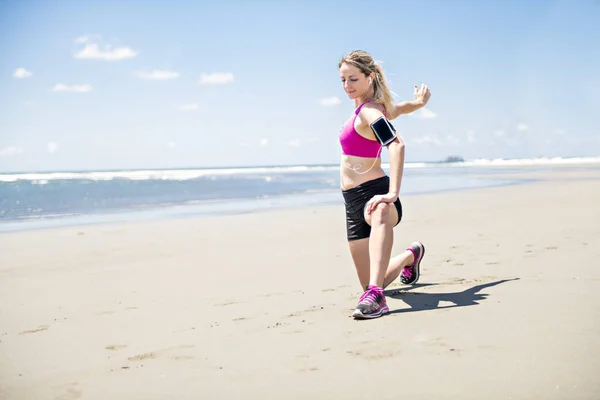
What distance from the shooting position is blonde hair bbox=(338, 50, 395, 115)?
3.99m

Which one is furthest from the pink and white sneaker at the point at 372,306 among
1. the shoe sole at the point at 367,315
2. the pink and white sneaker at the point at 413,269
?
the pink and white sneaker at the point at 413,269

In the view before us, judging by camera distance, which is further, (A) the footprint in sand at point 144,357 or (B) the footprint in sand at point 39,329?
(B) the footprint in sand at point 39,329

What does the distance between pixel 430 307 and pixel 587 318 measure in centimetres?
93

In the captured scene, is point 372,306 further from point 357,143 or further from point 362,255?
point 357,143

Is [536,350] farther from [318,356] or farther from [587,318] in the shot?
[318,356]

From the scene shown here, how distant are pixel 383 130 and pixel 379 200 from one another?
1.53ft

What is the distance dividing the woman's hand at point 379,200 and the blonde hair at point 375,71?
2.26ft

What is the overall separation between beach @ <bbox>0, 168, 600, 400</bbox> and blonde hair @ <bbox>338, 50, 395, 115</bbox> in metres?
1.43

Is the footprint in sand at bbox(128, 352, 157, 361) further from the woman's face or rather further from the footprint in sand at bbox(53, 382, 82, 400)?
the woman's face

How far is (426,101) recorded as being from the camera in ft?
14.5

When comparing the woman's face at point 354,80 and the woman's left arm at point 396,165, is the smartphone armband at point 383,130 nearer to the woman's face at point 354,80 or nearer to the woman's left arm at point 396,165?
the woman's left arm at point 396,165

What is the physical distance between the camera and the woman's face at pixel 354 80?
3.99m

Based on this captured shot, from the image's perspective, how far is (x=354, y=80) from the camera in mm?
4004

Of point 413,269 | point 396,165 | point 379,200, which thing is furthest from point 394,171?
point 413,269
